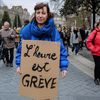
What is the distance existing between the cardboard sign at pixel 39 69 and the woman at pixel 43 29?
4.1 inches

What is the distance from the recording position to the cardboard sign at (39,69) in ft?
17.3

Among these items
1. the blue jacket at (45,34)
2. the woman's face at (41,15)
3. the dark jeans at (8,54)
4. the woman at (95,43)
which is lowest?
the dark jeans at (8,54)

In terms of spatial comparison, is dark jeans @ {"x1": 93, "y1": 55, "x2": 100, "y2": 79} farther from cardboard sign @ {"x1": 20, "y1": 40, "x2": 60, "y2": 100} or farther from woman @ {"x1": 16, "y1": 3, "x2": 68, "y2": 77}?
cardboard sign @ {"x1": 20, "y1": 40, "x2": 60, "y2": 100}

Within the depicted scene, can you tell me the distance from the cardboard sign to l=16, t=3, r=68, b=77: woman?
4.1 inches

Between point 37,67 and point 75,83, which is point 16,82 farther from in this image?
point 37,67

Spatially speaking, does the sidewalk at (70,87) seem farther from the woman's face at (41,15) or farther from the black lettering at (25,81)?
the woman's face at (41,15)

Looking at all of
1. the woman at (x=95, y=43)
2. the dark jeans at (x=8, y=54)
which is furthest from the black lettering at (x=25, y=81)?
the dark jeans at (x=8, y=54)

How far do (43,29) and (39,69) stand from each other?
478 mm

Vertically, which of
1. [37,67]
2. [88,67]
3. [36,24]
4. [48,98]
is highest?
[36,24]

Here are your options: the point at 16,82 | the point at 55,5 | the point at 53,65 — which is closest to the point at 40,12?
the point at 53,65

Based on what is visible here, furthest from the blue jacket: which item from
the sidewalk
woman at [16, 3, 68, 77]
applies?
the sidewalk

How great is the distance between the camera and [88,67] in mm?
14531

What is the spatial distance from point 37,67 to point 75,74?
7525 millimetres

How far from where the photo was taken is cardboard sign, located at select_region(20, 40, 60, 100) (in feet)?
17.3
